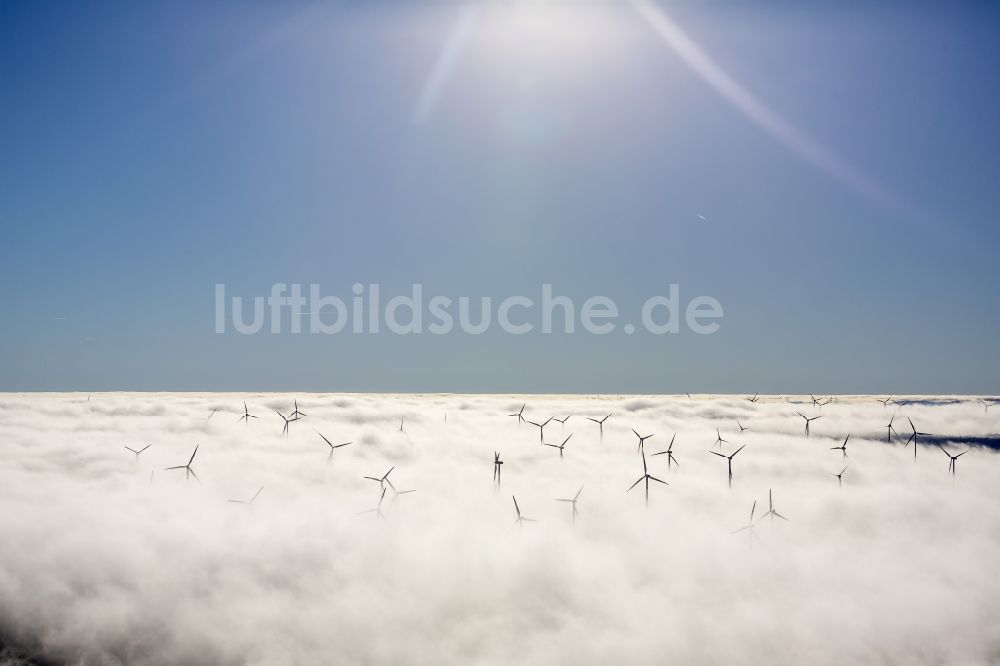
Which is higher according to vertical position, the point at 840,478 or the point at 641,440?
the point at 641,440

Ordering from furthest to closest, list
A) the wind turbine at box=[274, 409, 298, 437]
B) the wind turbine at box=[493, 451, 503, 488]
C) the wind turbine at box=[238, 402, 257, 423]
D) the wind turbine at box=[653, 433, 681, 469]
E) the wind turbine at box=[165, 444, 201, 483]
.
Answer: the wind turbine at box=[238, 402, 257, 423]
the wind turbine at box=[274, 409, 298, 437]
the wind turbine at box=[653, 433, 681, 469]
the wind turbine at box=[493, 451, 503, 488]
the wind turbine at box=[165, 444, 201, 483]

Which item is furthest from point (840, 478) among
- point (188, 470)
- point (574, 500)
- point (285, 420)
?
point (285, 420)

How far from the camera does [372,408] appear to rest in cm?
1190

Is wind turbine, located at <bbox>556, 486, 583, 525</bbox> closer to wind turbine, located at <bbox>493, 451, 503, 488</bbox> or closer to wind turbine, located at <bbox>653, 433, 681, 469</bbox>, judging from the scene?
wind turbine, located at <bbox>493, 451, 503, 488</bbox>

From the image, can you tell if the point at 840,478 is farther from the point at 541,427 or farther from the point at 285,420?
the point at 285,420

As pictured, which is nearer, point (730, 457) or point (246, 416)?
point (730, 457)

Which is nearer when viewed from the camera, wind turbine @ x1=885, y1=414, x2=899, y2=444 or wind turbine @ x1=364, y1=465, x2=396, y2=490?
wind turbine @ x1=364, y1=465, x2=396, y2=490

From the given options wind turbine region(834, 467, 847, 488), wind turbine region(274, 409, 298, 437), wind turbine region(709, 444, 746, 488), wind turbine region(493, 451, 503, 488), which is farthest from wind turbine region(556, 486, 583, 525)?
wind turbine region(274, 409, 298, 437)

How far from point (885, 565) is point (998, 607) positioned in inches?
29.0

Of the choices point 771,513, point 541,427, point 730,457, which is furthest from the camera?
point 541,427

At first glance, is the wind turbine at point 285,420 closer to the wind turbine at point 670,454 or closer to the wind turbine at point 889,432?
the wind turbine at point 670,454

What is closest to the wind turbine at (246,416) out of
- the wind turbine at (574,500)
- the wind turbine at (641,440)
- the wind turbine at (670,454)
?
the wind turbine at (574,500)

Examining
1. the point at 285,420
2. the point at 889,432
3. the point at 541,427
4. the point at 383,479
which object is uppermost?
the point at 285,420

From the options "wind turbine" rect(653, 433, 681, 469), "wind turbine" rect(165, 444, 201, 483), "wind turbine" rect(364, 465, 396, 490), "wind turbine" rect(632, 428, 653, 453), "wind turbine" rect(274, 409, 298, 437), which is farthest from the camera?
"wind turbine" rect(274, 409, 298, 437)
